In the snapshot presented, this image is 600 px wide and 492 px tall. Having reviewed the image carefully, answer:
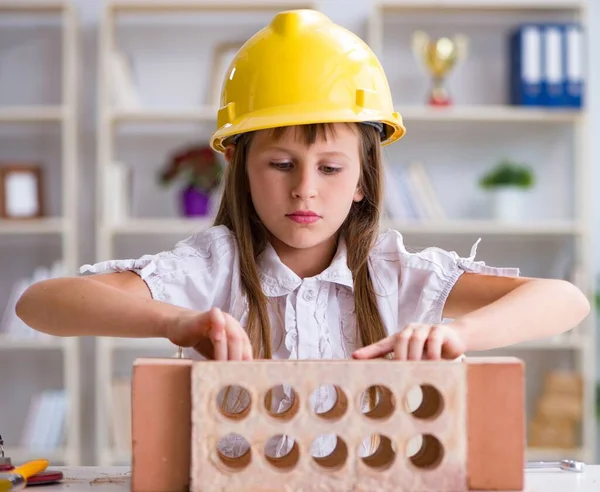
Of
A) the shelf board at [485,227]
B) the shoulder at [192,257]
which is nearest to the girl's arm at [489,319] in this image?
the shoulder at [192,257]

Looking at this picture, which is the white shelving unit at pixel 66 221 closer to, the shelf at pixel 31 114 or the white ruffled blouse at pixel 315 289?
the shelf at pixel 31 114

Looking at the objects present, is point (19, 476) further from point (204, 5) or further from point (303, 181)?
point (204, 5)

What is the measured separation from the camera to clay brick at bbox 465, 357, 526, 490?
85 cm

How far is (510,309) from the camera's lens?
1.11 meters

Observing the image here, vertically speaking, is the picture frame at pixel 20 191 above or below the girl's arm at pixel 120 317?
above

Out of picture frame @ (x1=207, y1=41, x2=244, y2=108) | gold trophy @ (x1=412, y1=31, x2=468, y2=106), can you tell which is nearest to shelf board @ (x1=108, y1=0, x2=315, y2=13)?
picture frame @ (x1=207, y1=41, x2=244, y2=108)

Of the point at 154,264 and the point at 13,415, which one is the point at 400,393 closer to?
the point at 154,264

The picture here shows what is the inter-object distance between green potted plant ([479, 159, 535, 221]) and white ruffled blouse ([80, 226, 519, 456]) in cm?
201

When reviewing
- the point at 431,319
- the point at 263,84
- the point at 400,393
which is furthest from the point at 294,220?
the point at 400,393

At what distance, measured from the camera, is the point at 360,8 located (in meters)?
3.46

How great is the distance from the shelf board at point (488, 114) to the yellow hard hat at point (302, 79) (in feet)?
6.85

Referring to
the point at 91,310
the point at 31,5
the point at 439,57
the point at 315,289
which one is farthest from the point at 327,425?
the point at 31,5

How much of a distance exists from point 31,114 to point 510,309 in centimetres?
254

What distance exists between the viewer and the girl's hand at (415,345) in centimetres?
89
